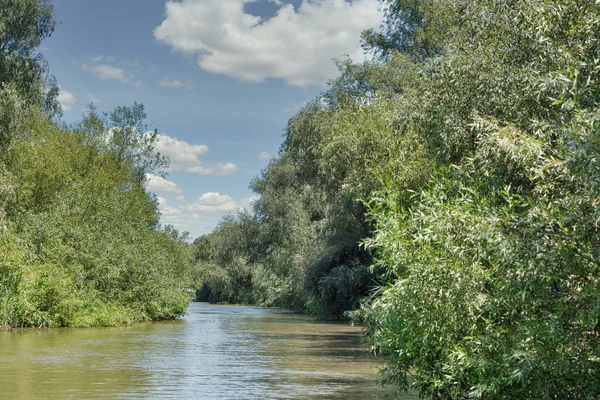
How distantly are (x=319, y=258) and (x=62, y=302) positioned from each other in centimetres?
1388

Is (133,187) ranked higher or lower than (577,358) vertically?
higher

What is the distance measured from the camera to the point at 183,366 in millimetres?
21047

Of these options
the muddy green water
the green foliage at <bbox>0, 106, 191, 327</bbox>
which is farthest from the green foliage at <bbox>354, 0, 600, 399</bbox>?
the green foliage at <bbox>0, 106, 191, 327</bbox>

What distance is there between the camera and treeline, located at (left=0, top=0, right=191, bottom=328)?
33656 mm

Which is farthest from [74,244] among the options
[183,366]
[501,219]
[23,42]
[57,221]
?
[501,219]

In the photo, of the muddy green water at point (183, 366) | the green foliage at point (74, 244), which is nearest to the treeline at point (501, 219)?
the muddy green water at point (183, 366)

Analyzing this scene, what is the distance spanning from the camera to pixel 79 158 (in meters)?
48.3

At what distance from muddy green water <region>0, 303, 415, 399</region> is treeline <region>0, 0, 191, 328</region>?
234cm

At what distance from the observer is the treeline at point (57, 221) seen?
3366 cm

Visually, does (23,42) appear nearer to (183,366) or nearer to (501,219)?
(183,366)

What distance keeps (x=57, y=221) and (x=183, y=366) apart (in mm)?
19086

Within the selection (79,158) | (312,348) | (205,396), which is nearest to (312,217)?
(79,158)

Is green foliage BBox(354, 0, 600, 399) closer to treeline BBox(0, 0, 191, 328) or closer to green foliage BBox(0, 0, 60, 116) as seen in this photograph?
treeline BBox(0, 0, 191, 328)

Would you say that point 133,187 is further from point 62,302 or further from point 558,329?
point 558,329
